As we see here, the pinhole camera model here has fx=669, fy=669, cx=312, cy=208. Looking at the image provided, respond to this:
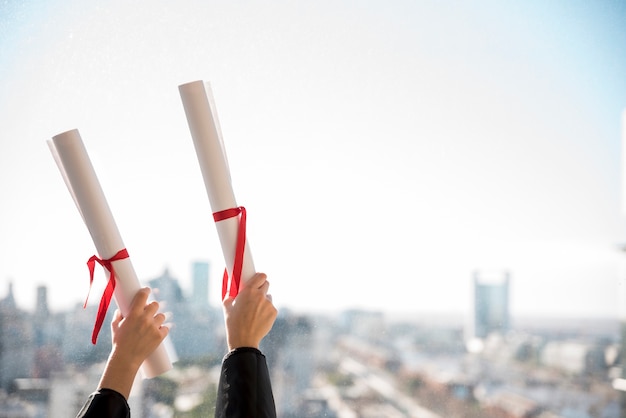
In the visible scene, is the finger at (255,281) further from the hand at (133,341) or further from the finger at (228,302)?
the hand at (133,341)

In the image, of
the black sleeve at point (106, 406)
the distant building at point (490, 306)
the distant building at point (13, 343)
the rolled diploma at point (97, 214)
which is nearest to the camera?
the black sleeve at point (106, 406)

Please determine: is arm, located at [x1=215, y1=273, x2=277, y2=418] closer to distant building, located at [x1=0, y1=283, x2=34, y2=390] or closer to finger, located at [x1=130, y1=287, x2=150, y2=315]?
finger, located at [x1=130, y1=287, x2=150, y2=315]

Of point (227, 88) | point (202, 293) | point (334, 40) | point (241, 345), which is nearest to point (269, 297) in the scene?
point (241, 345)

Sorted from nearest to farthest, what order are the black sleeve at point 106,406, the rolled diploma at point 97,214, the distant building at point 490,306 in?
the black sleeve at point 106,406 < the rolled diploma at point 97,214 < the distant building at point 490,306

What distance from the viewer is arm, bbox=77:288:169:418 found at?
0.99 meters

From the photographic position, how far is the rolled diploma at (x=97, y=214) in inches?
42.4

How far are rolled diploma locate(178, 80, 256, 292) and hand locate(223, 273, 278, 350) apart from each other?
0.08ft

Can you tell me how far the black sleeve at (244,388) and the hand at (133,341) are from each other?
0.14 meters

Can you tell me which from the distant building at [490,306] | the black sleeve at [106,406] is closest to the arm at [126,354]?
the black sleeve at [106,406]


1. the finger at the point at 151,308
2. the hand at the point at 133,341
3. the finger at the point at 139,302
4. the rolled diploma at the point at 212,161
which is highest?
the rolled diploma at the point at 212,161

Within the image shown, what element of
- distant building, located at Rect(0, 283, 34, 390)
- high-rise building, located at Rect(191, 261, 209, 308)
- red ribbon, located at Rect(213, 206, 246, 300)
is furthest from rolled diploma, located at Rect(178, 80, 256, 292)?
distant building, located at Rect(0, 283, 34, 390)

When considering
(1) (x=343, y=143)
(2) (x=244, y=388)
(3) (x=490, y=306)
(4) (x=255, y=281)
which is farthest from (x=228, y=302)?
(3) (x=490, y=306)

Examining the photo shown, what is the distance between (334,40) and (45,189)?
2.13 feet

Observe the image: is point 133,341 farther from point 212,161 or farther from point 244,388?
point 212,161
